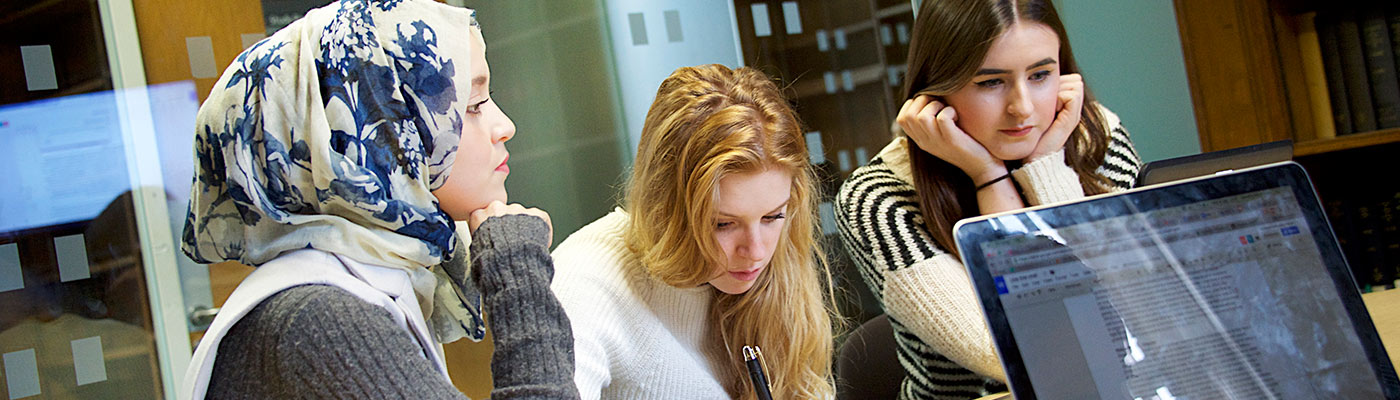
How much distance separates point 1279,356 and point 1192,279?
79mm

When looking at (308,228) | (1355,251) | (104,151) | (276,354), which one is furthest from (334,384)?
(1355,251)

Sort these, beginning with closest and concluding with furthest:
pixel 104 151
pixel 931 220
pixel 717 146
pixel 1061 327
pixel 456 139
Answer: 1. pixel 1061 327
2. pixel 456 139
3. pixel 717 146
4. pixel 931 220
5. pixel 104 151

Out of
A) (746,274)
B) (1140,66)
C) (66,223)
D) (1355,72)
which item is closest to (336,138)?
(746,274)

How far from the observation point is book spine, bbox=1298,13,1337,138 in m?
2.30

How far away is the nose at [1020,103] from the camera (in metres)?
1.42

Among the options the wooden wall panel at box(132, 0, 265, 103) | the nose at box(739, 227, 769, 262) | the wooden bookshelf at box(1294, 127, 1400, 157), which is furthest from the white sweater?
the wooden bookshelf at box(1294, 127, 1400, 157)

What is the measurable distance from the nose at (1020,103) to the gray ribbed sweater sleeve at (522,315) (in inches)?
31.6

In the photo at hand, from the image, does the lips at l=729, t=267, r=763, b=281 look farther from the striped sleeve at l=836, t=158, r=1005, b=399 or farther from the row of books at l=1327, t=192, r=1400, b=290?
the row of books at l=1327, t=192, r=1400, b=290

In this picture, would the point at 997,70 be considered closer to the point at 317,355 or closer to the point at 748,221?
the point at 748,221

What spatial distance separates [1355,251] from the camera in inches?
86.4

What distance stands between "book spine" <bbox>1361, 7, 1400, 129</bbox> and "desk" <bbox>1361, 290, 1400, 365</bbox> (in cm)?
103

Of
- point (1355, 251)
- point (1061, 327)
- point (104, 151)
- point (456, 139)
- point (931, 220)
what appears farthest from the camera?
point (1355, 251)

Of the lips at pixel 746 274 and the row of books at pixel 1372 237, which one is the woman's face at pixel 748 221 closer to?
the lips at pixel 746 274

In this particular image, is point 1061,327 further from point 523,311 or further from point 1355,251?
point 1355,251
